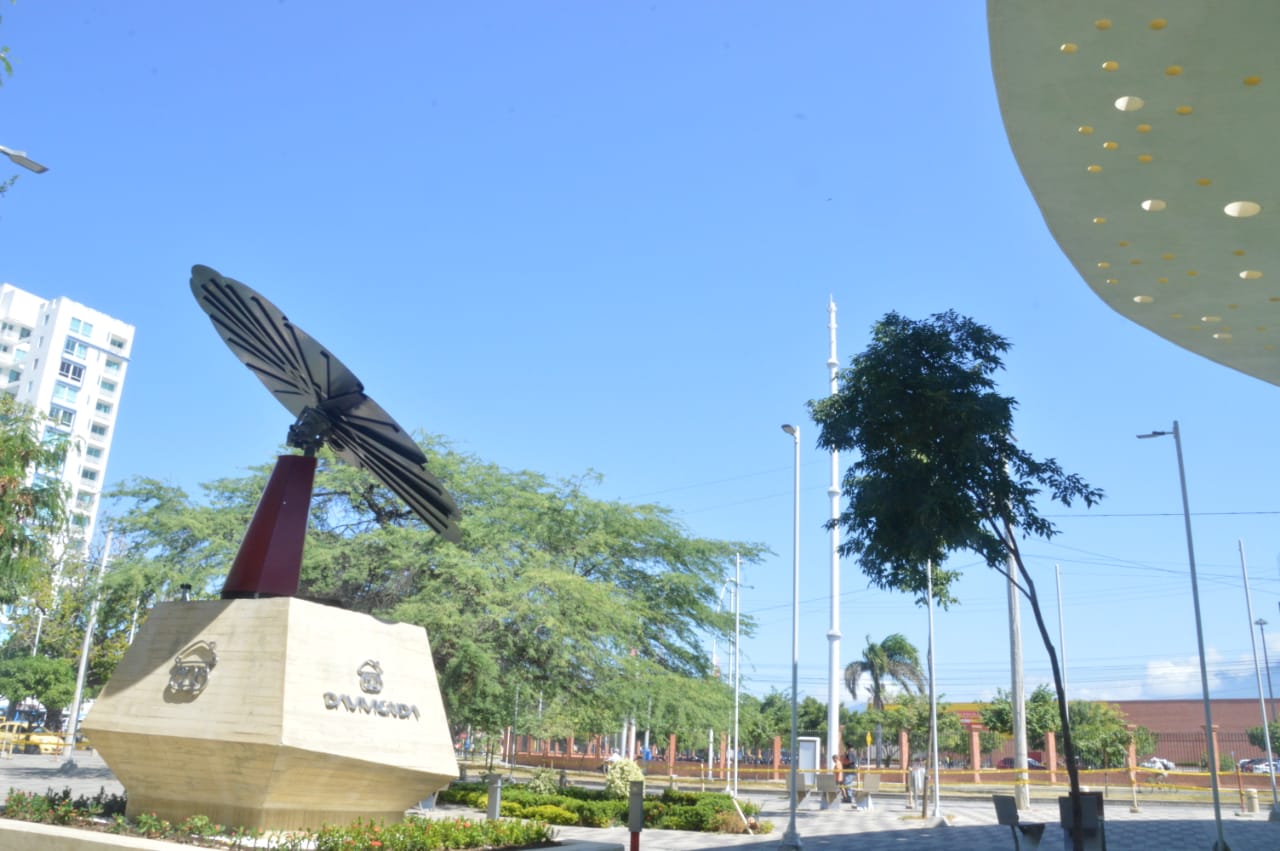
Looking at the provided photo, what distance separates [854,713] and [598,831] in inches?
2135

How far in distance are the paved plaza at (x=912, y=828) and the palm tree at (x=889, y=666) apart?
104ft

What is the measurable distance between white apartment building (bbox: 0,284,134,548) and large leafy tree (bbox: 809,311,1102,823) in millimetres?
86657

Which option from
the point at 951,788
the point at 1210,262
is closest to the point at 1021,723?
the point at 951,788

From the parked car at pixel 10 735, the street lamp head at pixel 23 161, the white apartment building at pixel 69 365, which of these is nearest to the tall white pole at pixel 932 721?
the street lamp head at pixel 23 161

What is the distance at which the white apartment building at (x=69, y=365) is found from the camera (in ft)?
303

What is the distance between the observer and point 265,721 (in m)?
11.5

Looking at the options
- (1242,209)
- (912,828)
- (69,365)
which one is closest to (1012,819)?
(1242,209)

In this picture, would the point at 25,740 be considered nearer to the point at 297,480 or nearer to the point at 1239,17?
the point at 297,480

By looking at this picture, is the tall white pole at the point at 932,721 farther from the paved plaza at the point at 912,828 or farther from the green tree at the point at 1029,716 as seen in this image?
the green tree at the point at 1029,716

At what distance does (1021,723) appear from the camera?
30.7 meters

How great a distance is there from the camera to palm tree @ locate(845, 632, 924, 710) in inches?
2554

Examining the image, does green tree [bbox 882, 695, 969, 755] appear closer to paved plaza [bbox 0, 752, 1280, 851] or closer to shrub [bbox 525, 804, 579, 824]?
paved plaza [bbox 0, 752, 1280, 851]

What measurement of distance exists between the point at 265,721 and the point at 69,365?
316 ft

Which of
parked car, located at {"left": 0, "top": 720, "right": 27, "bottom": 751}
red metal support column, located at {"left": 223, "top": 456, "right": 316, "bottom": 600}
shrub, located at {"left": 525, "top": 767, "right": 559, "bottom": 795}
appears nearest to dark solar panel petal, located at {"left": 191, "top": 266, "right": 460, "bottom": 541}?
red metal support column, located at {"left": 223, "top": 456, "right": 316, "bottom": 600}
